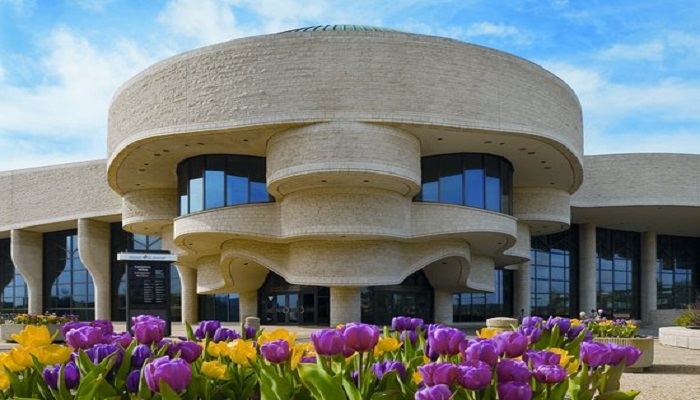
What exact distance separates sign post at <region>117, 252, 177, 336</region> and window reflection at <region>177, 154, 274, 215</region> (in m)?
6.96

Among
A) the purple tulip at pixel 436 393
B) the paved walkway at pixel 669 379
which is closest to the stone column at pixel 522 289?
the paved walkway at pixel 669 379

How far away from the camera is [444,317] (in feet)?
118

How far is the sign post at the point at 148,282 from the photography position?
2320 centimetres

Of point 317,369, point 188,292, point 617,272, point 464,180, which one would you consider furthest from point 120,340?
point 617,272

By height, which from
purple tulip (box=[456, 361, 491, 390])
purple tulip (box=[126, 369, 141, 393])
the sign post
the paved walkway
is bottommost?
the paved walkway

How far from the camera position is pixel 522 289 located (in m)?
42.6

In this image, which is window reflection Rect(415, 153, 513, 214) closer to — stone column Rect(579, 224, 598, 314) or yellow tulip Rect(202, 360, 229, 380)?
stone column Rect(579, 224, 598, 314)

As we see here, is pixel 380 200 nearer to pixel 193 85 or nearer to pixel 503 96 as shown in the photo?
pixel 503 96

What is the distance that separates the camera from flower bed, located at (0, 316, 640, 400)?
106 inches

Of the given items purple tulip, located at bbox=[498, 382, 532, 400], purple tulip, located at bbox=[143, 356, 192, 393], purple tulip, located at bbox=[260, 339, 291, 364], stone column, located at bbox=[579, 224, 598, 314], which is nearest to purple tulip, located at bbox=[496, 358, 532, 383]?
purple tulip, located at bbox=[498, 382, 532, 400]

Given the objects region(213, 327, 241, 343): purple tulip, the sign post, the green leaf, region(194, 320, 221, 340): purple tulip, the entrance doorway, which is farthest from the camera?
the entrance doorway

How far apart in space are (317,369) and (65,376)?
1241 millimetres

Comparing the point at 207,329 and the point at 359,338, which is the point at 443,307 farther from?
the point at 359,338

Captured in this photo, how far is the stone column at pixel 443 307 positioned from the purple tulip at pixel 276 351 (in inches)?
1321
